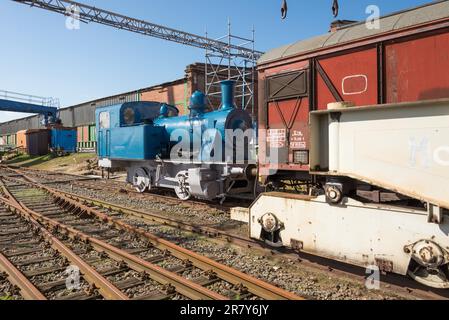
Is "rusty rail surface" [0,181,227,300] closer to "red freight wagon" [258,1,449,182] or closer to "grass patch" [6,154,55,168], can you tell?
"red freight wagon" [258,1,449,182]

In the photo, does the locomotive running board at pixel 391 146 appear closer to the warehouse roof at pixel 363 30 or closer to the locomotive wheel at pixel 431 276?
the locomotive wheel at pixel 431 276

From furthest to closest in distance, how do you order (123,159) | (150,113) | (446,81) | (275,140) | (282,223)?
(150,113) → (123,159) → (275,140) → (282,223) → (446,81)

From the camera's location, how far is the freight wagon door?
17.3 feet

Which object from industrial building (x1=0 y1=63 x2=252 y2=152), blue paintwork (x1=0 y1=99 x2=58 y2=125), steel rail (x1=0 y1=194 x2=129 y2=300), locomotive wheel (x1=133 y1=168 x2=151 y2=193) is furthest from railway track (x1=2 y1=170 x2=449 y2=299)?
blue paintwork (x1=0 y1=99 x2=58 y2=125)

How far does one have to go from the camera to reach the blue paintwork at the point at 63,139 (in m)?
38.3

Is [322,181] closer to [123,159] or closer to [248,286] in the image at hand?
[248,286]

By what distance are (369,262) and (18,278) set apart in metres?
4.45

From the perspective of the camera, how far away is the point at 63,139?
38.7 metres

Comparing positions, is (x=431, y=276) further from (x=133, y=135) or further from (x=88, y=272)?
(x=133, y=135)

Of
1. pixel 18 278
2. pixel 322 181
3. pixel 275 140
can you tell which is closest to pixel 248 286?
pixel 322 181

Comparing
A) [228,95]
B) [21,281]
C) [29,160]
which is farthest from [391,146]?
[29,160]

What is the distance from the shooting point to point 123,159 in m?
12.9

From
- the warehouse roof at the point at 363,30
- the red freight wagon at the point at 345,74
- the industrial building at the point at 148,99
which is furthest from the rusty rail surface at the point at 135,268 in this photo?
the industrial building at the point at 148,99

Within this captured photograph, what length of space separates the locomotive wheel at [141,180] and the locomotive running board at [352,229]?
26.2 feet
